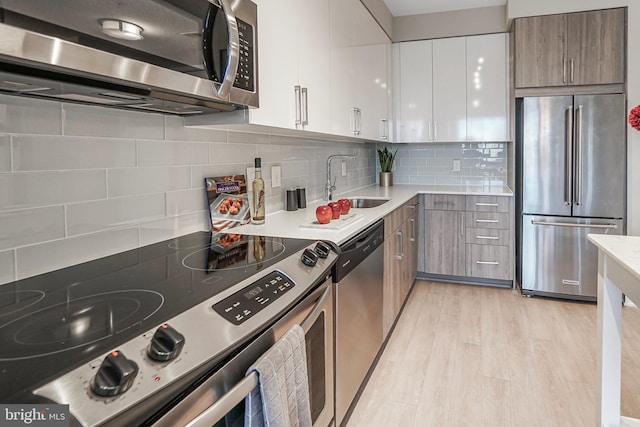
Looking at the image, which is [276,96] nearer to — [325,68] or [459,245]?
[325,68]

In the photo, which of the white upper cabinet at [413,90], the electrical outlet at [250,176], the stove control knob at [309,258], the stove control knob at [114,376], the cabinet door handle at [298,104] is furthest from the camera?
the white upper cabinet at [413,90]

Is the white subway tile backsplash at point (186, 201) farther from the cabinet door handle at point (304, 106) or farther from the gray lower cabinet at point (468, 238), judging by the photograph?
the gray lower cabinet at point (468, 238)

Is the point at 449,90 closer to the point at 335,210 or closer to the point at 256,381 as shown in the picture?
the point at 335,210

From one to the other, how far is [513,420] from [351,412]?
72cm

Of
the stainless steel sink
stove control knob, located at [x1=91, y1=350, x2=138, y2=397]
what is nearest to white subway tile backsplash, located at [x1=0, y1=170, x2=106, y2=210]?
stove control knob, located at [x1=91, y1=350, x2=138, y2=397]

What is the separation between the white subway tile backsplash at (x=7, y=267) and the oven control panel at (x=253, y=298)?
580 millimetres

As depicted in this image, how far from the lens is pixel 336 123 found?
2.45m

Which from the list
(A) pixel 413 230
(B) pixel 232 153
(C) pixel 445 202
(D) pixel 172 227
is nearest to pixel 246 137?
(B) pixel 232 153

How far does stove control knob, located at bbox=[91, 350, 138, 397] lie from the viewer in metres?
0.60

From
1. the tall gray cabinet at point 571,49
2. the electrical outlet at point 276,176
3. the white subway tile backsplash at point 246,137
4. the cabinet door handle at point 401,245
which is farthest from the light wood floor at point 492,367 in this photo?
the tall gray cabinet at point 571,49

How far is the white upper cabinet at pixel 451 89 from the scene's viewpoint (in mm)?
3846

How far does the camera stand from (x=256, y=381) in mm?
934

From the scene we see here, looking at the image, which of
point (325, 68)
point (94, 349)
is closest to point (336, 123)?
point (325, 68)

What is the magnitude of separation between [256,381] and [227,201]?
106 centimetres
